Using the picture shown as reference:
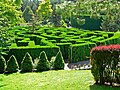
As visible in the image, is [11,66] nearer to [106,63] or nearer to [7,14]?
[7,14]

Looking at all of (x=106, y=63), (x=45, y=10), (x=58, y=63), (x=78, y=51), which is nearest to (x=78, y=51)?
(x=78, y=51)

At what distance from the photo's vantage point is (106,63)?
9914 millimetres

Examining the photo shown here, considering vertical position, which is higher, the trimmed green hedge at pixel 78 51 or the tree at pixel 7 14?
the tree at pixel 7 14

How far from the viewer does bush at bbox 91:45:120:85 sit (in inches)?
384

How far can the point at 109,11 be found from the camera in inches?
316

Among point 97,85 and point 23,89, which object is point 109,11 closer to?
point 97,85

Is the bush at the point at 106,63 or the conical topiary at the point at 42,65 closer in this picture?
the bush at the point at 106,63

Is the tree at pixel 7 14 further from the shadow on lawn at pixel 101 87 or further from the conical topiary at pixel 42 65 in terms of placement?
the shadow on lawn at pixel 101 87

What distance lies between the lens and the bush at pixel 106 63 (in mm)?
9758

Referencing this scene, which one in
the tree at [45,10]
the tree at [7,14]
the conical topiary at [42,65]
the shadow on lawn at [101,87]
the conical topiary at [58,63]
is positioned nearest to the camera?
the shadow on lawn at [101,87]

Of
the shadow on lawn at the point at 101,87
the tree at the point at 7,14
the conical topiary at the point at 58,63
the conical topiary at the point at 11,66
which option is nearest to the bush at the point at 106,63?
the shadow on lawn at the point at 101,87

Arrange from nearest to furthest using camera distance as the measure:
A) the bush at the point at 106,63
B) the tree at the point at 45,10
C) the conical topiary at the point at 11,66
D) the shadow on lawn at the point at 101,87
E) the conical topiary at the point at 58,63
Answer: the shadow on lawn at the point at 101,87 → the bush at the point at 106,63 → the conical topiary at the point at 11,66 → the conical topiary at the point at 58,63 → the tree at the point at 45,10

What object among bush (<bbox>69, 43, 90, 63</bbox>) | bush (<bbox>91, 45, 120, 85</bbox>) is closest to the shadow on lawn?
bush (<bbox>91, 45, 120, 85</bbox>)

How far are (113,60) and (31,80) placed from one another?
13.5 feet
